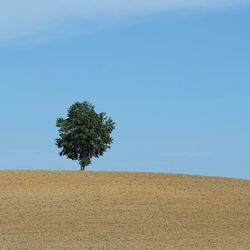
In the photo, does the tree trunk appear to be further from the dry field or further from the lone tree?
the dry field

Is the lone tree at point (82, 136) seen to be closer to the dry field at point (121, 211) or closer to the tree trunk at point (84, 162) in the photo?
the tree trunk at point (84, 162)

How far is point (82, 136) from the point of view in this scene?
62.4m

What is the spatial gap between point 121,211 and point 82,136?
26.6 metres

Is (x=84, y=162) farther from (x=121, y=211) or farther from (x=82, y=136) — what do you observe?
(x=121, y=211)

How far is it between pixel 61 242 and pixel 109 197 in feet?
49.7

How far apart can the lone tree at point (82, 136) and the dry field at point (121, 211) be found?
8081 mm

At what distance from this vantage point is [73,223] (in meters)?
32.2

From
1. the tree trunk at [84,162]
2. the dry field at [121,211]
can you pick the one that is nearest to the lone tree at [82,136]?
the tree trunk at [84,162]

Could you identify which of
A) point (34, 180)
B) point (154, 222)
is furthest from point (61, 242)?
point (34, 180)

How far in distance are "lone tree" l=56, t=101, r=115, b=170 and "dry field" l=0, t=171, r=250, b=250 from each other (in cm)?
808

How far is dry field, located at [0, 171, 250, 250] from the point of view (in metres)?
26.8

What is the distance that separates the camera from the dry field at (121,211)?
87.9 feet

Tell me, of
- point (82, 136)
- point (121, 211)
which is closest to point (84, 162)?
point (82, 136)

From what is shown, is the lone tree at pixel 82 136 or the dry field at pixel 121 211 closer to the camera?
the dry field at pixel 121 211
